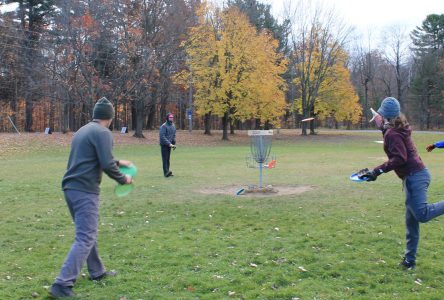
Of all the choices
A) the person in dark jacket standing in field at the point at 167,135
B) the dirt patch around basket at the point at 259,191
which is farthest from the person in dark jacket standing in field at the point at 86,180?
the person in dark jacket standing in field at the point at 167,135

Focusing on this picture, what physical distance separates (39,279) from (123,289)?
114cm

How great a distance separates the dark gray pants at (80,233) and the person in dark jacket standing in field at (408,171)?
323 cm

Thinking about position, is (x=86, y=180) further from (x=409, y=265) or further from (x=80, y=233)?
(x=409, y=265)

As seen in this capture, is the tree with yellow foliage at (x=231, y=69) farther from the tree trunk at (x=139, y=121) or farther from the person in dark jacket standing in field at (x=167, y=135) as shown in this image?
the person in dark jacket standing in field at (x=167, y=135)

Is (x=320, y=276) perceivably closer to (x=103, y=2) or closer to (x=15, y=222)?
(x=15, y=222)

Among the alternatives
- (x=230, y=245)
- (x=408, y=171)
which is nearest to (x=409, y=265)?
(x=408, y=171)

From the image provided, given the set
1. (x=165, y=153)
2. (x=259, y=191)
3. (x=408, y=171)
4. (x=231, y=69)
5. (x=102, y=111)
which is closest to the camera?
(x=102, y=111)

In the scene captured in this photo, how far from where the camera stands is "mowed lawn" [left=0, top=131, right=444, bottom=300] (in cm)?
527

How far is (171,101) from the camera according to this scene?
56.7 metres

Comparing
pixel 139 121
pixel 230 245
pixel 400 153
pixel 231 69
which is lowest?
pixel 230 245

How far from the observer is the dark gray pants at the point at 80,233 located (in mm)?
4965

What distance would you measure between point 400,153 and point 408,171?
31cm

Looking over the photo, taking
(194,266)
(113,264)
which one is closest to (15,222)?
(113,264)

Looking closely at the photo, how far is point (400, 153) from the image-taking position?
18.2 ft
